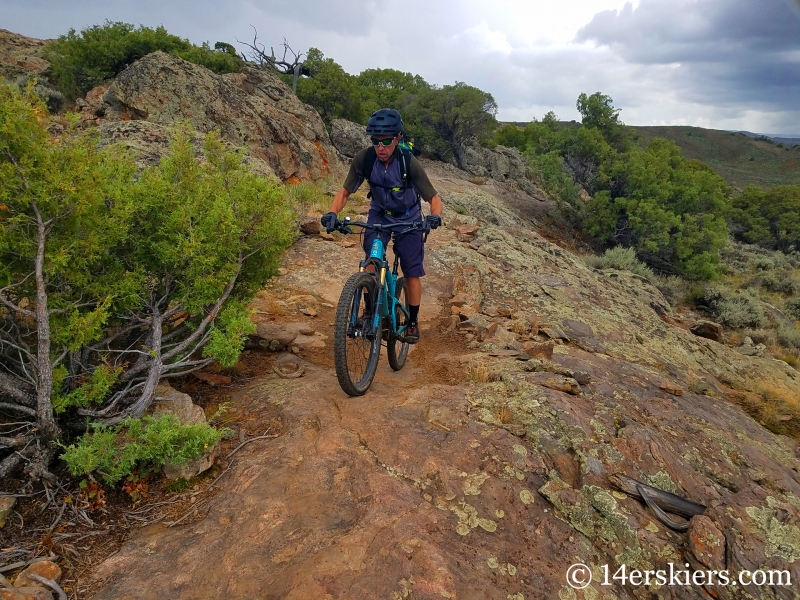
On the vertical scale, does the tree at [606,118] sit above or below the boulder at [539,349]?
above

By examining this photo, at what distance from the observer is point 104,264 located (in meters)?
3.25

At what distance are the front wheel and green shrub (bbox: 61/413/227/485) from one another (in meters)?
1.07

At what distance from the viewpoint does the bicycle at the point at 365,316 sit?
3.50 meters

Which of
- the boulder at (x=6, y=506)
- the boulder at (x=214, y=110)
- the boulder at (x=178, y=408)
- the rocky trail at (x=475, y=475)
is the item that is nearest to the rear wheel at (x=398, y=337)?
the rocky trail at (x=475, y=475)

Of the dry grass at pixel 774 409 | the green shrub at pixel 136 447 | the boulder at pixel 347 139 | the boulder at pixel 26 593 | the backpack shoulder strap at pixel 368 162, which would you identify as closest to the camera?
the boulder at pixel 26 593

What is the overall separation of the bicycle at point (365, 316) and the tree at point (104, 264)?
733 mm

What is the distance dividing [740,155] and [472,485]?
96538 mm

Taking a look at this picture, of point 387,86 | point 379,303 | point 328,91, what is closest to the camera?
point 379,303

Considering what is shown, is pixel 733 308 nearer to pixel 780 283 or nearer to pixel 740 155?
pixel 780 283

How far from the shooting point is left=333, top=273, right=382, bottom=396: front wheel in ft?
11.3

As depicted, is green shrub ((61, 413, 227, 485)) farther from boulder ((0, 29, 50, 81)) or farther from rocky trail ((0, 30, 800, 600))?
boulder ((0, 29, 50, 81))

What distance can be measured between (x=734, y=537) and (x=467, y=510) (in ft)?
5.21

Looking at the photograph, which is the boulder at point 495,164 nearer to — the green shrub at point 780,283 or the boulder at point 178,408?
the green shrub at point 780,283

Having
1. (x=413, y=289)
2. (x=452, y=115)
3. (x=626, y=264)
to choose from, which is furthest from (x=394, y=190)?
(x=452, y=115)
